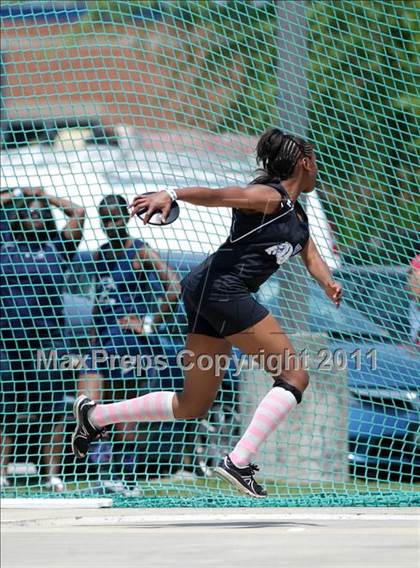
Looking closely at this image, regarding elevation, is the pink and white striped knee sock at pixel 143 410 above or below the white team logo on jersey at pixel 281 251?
below

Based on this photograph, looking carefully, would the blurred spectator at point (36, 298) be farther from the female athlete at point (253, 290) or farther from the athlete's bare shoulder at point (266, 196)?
the athlete's bare shoulder at point (266, 196)

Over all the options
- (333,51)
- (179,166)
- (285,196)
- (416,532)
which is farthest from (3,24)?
(416,532)

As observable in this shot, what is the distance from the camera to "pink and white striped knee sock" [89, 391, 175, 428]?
676cm

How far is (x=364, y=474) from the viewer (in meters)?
8.47

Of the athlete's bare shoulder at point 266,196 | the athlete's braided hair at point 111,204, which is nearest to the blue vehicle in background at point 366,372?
the athlete's braided hair at point 111,204

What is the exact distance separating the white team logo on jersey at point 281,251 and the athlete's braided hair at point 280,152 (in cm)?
32

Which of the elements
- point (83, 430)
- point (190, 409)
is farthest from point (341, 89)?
point (83, 430)

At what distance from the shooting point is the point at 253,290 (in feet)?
21.6

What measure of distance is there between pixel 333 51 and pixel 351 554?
12.1ft

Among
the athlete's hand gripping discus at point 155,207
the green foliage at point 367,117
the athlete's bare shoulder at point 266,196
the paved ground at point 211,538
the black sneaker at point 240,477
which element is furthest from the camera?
the green foliage at point 367,117

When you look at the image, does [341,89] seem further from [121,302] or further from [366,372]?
[121,302]

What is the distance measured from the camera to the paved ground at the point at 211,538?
18.8ft

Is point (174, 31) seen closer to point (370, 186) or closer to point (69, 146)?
point (69, 146)

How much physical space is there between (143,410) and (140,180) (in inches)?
86.6
